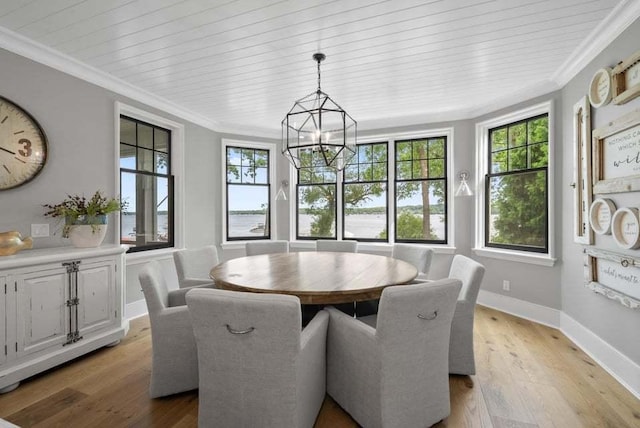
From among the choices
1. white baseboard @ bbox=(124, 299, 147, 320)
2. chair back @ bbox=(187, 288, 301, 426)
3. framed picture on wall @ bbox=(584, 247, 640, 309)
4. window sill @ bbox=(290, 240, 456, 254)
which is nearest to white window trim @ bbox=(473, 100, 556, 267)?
window sill @ bbox=(290, 240, 456, 254)

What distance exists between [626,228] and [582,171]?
2.56ft

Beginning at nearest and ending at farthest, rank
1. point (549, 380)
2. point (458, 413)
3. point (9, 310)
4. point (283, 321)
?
point (283, 321), point (458, 413), point (9, 310), point (549, 380)

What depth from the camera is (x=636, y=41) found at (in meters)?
2.06

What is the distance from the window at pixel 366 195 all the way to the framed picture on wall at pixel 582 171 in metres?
2.28

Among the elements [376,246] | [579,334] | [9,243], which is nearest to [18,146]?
[9,243]

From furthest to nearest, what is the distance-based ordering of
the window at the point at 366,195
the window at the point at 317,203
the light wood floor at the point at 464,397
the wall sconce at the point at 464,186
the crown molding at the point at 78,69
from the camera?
1. the window at the point at 317,203
2. the window at the point at 366,195
3. the wall sconce at the point at 464,186
4. the crown molding at the point at 78,69
5. the light wood floor at the point at 464,397

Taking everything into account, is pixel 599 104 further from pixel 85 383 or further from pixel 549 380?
pixel 85 383

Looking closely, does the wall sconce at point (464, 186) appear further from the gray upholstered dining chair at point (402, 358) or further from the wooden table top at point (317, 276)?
the gray upholstered dining chair at point (402, 358)

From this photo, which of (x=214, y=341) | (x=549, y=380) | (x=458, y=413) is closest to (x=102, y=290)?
(x=214, y=341)

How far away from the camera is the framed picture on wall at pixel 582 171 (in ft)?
8.41

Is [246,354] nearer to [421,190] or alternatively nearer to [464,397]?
[464,397]

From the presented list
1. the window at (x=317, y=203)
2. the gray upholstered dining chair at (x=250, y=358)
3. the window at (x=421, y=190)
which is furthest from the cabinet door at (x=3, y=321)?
the window at (x=421, y=190)

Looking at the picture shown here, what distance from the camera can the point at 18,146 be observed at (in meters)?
2.42

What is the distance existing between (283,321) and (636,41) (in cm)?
297
